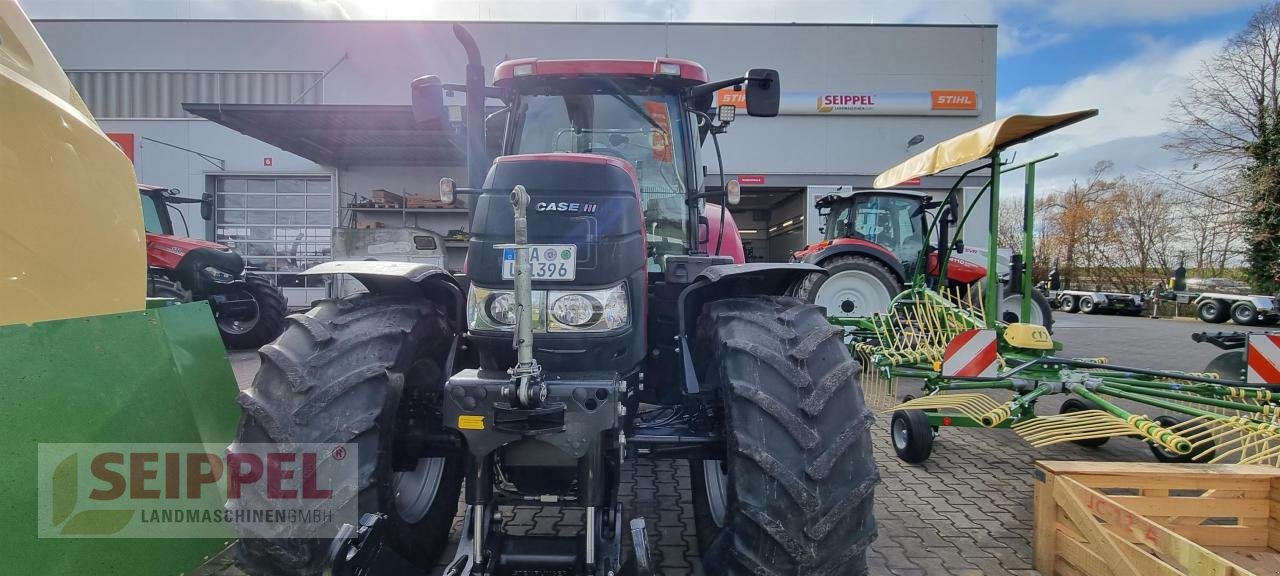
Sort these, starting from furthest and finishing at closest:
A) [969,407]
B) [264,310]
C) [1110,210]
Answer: [1110,210], [264,310], [969,407]

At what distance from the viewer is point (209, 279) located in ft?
29.1

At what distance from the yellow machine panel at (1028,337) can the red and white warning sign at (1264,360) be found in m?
1.08

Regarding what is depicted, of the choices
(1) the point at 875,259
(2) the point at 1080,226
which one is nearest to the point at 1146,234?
(2) the point at 1080,226

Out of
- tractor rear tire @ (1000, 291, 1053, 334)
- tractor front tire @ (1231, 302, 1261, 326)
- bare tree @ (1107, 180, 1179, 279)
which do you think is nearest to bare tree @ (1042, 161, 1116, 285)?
bare tree @ (1107, 180, 1179, 279)

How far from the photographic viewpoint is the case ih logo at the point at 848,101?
51.3 ft

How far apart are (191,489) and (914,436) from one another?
410 cm

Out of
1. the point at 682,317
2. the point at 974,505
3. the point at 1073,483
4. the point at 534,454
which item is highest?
the point at 682,317

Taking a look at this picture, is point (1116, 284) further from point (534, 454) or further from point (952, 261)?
point (534, 454)

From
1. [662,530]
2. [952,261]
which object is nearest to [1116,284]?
[952,261]

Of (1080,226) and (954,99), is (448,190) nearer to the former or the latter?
(954,99)

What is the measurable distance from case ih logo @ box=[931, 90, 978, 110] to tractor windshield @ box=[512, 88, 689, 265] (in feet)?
47.8

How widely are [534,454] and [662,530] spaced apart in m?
1.44

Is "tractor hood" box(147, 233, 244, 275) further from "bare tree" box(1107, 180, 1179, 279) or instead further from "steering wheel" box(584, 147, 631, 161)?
"bare tree" box(1107, 180, 1179, 279)

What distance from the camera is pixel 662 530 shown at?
3.29 metres
